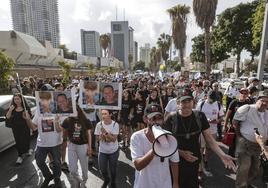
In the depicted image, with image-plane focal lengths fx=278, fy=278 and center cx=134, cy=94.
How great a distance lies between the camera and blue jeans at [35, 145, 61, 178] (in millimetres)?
5195

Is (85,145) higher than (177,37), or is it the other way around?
(177,37)

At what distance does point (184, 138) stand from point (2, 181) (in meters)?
4.36

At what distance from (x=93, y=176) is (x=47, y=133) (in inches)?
58.2

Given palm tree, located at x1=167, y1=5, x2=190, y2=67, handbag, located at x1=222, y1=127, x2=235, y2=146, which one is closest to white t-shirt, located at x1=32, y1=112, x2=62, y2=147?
handbag, located at x1=222, y1=127, x2=235, y2=146

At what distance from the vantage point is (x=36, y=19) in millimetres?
110375

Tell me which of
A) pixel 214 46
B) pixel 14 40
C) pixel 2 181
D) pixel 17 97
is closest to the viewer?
pixel 2 181

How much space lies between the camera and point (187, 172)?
363cm

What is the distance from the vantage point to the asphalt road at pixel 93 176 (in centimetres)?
555

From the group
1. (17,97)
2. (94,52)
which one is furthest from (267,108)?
(94,52)

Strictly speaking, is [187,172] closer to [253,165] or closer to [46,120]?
[253,165]

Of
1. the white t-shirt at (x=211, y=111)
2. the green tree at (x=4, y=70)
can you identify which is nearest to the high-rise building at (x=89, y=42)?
the green tree at (x=4, y=70)

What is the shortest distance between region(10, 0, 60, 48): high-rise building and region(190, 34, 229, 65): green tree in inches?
2656

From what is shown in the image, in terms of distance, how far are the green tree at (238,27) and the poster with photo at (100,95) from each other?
35099 millimetres

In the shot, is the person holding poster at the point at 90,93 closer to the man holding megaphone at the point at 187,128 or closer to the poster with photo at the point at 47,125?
the poster with photo at the point at 47,125
